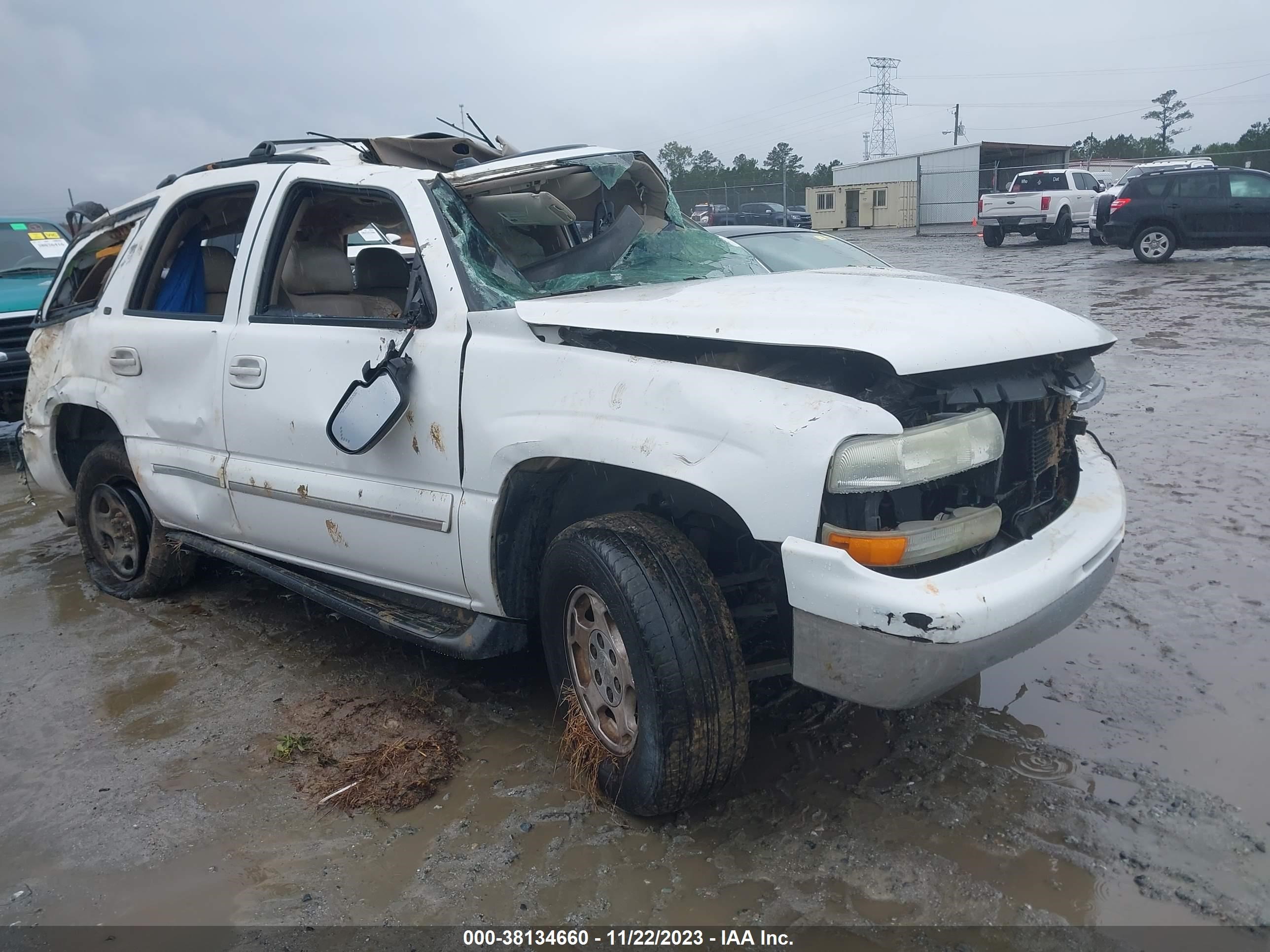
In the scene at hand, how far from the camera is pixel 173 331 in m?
3.95

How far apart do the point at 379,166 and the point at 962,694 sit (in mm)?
2774

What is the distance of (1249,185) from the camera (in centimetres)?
1602

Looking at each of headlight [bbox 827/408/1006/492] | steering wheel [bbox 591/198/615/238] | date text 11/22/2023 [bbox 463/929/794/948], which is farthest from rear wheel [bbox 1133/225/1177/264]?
date text 11/22/2023 [bbox 463/929/794/948]

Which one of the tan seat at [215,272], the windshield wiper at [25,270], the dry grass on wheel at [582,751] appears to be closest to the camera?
the dry grass on wheel at [582,751]

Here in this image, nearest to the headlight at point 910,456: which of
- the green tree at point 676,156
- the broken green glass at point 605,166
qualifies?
the broken green glass at point 605,166

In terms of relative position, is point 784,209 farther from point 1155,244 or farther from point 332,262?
point 332,262

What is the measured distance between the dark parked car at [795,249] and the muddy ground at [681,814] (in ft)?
12.6

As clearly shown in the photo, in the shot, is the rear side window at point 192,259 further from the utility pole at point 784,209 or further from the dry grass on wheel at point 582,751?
the utility pole at point 784,209

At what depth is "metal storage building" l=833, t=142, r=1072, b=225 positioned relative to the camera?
32906 mm

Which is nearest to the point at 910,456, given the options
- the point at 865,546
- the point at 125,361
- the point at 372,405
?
the point at 865,546

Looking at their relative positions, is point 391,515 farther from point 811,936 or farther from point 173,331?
point 811,936

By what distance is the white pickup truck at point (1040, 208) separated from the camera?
2272cm

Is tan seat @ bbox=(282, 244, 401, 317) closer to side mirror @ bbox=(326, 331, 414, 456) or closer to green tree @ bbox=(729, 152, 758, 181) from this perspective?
side mirror @ bbox=(326, 331, 414, 456)

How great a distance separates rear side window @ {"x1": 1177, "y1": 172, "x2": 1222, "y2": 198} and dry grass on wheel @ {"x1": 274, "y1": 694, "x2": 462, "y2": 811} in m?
17.1
